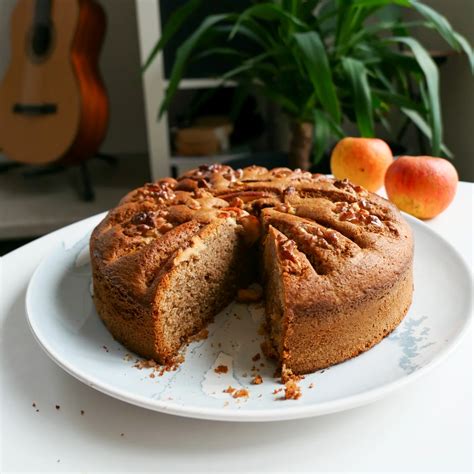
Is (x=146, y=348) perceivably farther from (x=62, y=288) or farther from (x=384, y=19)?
(x=384, y=19)

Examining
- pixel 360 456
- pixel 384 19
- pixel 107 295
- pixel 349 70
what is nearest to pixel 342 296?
pixel 360 456

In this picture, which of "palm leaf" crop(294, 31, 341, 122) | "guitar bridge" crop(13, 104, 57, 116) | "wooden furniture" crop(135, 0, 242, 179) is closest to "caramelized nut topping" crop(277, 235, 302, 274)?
"palm leaf" crop(294, 31, 341, 122)

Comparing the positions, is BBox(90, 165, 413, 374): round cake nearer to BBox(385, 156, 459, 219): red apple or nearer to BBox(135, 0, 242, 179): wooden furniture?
BBox(385, 156, 459, 219): red apple

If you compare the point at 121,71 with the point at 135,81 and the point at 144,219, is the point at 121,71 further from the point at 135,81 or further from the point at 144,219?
the point at 144,219

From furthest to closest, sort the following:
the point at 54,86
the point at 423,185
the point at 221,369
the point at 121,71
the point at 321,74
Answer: the point at 121,71
the point at 54,86
the point at 321,74
the point at 423,185
the point at 221,369

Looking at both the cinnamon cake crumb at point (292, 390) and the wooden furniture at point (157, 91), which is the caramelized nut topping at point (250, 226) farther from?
the wooden furniture at point (157, 91)

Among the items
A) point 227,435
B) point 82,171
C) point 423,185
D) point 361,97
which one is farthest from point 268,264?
point 82,171
